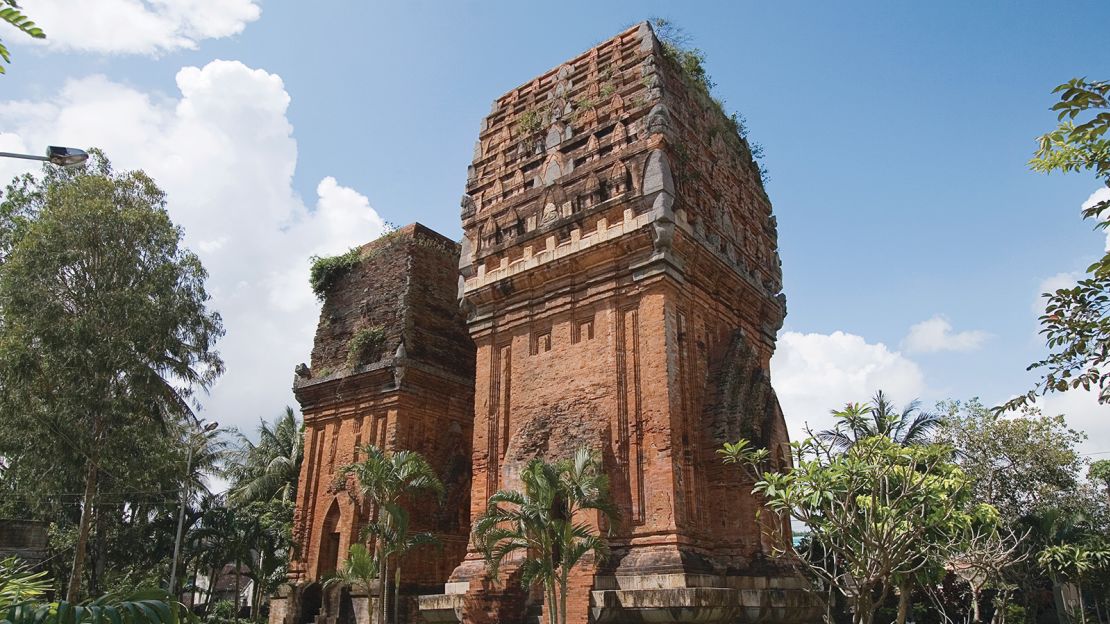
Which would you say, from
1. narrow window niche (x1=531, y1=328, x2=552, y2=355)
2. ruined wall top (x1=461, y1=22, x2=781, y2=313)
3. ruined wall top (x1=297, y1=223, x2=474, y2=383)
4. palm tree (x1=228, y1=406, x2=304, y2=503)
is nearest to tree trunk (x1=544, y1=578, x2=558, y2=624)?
narrow window niche (x1=531, y1=328, x2=552, y2=355)

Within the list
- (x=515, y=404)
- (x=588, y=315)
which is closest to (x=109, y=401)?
(x=515, y=404)

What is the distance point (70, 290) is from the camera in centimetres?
1867

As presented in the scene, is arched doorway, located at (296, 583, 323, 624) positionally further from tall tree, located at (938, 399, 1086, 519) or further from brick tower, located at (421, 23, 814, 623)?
tall tree, located at (938, 399, 1086, 519)

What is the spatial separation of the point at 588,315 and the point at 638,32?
19.0 ft

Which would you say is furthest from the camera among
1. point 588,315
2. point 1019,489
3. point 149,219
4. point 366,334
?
point 1019,489

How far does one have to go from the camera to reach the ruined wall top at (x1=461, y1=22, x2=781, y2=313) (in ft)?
43.8

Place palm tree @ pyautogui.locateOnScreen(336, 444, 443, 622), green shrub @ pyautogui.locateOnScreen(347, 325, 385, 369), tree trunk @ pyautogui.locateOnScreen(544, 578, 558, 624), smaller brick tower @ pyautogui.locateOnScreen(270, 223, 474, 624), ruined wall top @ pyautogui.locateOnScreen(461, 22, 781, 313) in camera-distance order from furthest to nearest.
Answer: green shrub @ pyautogui.locateOnScreen(347, 325, 385, 369), smaller brick tower @ pyautogui.locateOnScreen(270, 223, 474, 624), ruined wall top @ pyautogui.locateOnScreen(461, 22, 781, 313), palm tree @ pyautogui.locateOnScreen(336, 444, 443, 622), tree trunk @ pyautogui.locateOnScreen(544, 578, 558, 624)

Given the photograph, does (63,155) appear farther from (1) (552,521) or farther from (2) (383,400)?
(2) (383,400)

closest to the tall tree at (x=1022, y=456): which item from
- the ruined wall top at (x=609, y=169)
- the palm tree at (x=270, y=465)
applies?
the ruined wall top at (x=609, y=169)

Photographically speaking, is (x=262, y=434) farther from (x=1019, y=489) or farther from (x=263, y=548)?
(x=1019, y=489)

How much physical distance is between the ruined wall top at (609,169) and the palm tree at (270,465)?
15.1 metres

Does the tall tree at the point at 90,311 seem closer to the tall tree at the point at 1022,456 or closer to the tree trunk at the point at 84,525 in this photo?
the tree trunk at the point at 84,525

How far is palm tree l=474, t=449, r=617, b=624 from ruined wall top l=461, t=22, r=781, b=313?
13.9 feet

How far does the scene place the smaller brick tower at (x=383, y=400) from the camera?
16.1 meters
